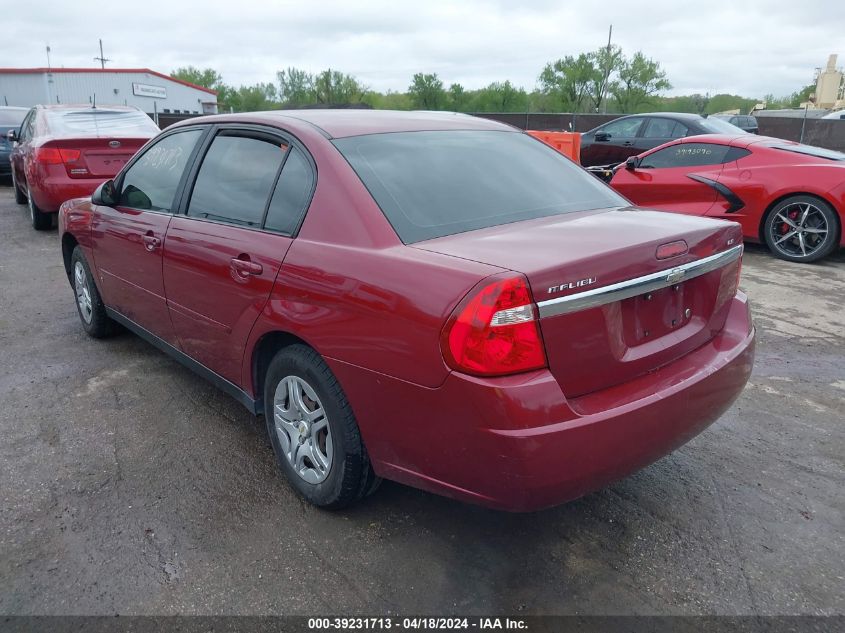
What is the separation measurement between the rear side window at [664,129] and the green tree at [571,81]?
50522 mm

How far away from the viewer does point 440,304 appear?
2146 mm

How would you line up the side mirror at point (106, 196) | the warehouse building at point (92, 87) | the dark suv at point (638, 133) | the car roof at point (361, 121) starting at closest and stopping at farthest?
the car roof at point (361, 121), the side mirror at point (106, 196), the dark suv at point (638, 133), the warehouse building at point (92, 87)

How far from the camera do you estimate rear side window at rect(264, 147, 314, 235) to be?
9.21 feet

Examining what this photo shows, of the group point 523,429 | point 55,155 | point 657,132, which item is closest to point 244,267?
point 523,429

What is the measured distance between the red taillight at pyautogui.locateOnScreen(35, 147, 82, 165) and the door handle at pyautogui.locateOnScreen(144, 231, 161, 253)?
544 cm

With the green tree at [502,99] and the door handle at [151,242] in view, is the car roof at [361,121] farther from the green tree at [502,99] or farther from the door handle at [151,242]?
the green tree at [502,99]

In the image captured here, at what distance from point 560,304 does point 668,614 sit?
1.11m

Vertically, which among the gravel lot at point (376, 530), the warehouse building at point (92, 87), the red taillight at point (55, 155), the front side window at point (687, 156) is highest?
the warehouse building at point (92, 87)

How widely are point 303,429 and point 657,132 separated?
11094 millimetres

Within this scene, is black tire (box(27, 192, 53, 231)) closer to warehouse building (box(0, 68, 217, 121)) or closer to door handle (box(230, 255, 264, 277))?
door handle (box(230, 255, 264, 277))

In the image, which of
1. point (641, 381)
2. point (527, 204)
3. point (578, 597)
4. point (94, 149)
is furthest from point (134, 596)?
point (94, 149)

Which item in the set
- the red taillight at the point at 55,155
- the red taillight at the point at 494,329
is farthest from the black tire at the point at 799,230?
the red taillight at the point at 55,155

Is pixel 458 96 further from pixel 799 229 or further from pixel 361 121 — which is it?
pixel 361 121

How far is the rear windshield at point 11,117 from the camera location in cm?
1470
